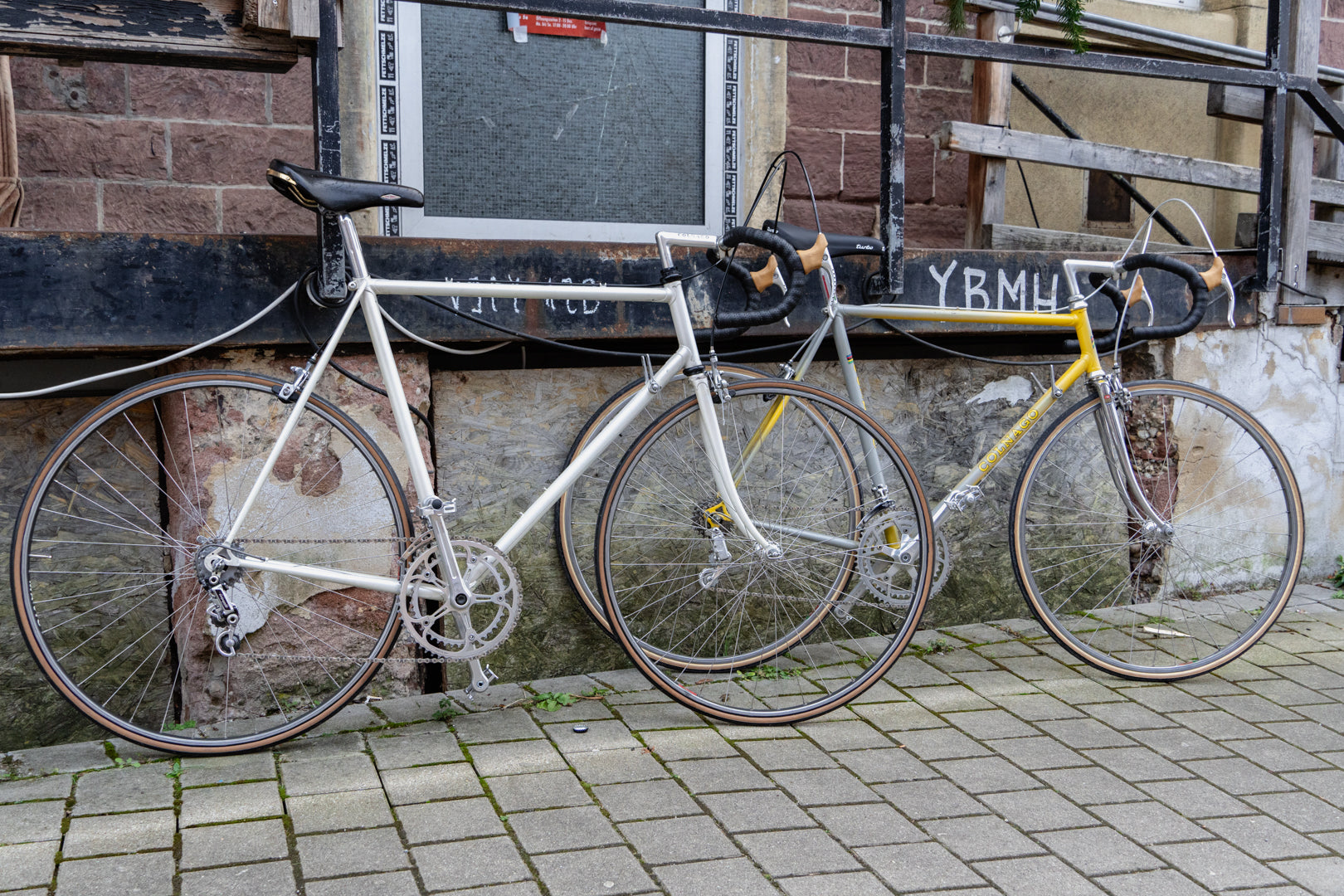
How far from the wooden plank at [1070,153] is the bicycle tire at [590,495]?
1469 millimetres

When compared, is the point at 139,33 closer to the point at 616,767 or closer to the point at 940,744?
the point at 616,767

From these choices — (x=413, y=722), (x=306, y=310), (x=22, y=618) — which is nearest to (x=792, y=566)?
(x=413, y=722)

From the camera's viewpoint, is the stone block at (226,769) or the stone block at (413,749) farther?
the stone block at (413,749)

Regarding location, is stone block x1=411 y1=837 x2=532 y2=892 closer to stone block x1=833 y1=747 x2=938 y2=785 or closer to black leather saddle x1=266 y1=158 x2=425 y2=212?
stone block x1=833 y1=747 x2=938 y2=785

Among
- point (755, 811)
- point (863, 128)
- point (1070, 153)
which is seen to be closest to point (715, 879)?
point (755, 811)

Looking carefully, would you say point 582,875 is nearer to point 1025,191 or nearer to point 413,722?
point 413,722

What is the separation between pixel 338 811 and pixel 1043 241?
3439 millimetres

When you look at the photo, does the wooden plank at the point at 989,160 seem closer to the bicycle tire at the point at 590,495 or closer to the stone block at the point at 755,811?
the bicycle tire at the point at 590,495

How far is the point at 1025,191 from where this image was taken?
5.66 meters

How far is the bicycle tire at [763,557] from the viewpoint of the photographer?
10.9 ft

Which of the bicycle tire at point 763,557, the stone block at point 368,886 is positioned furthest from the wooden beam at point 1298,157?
the stone block at point 368,886

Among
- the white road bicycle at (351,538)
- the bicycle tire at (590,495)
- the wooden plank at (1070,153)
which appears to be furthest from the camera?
the wooden plank at (1070,153)

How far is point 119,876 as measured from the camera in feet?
7.87

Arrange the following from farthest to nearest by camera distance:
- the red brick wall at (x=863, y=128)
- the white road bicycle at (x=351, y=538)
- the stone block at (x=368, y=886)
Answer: the red brick wall at (x=863, y=128) → the white road bicycle at (x=351, y=538) → the stone block at (x=368, y=886)
